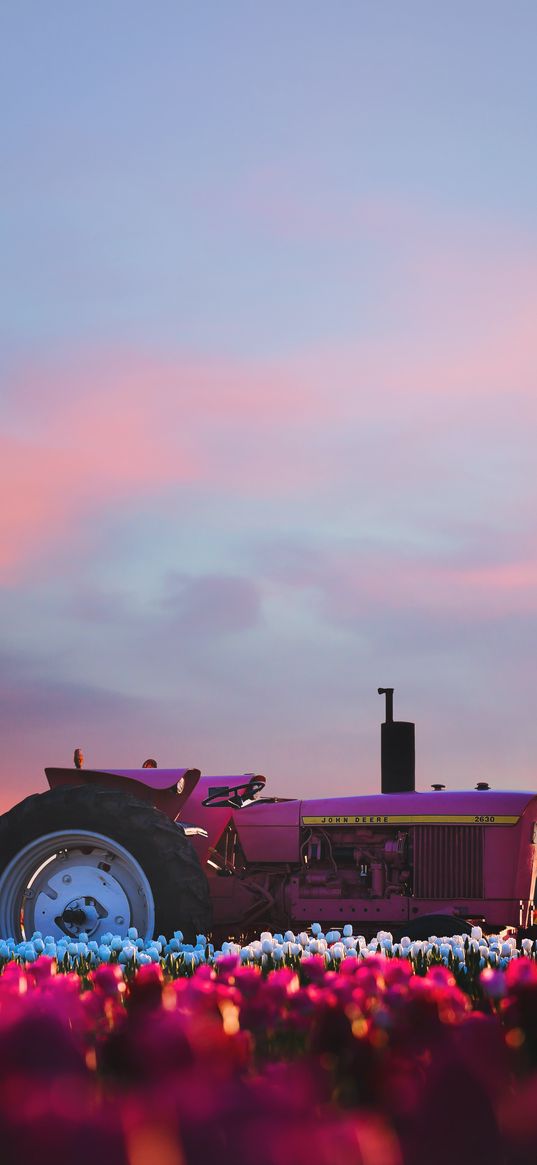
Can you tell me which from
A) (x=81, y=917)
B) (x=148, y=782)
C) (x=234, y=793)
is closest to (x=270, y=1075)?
(x=81, y=917)

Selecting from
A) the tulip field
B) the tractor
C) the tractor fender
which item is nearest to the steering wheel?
the tractor

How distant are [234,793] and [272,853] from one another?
0.57 metres

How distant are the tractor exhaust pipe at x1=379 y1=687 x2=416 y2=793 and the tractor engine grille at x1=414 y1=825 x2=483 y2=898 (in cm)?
61

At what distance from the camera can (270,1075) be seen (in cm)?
241

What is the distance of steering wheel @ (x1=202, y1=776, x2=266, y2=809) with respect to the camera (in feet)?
31.6

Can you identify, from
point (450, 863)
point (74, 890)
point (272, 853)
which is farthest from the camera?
point (272, 853)

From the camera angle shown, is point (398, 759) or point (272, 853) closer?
point (272, 853)

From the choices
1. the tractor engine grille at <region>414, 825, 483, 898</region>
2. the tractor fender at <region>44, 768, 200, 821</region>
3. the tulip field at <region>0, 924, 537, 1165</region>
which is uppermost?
the tractor fender at <region>44, 768, 200, 821</region>

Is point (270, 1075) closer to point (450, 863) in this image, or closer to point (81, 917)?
point (81, 917)

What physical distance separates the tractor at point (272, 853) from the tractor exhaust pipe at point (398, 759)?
10mm

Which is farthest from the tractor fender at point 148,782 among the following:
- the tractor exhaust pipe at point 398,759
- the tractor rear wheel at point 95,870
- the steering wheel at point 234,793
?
the tractor exhaust pipe at point 398,759

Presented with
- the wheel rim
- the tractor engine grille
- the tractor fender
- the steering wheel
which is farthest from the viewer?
the steering wheel

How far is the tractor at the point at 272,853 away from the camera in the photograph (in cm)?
846

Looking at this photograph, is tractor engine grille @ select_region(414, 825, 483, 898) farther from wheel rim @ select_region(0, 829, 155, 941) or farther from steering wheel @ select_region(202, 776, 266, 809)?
wheel rim @ select_region(0, 829, 155, 941)
